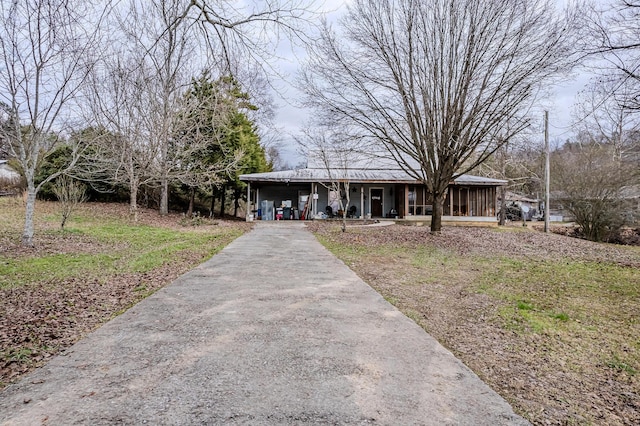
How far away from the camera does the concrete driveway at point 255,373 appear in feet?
7.27

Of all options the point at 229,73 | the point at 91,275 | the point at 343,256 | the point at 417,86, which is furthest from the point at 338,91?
the point at 91,275

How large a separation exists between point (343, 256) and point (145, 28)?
20.6 feet

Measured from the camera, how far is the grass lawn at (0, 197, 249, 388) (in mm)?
3453

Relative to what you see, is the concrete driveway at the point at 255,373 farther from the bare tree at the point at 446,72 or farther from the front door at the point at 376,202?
the front door at the point at 376,202

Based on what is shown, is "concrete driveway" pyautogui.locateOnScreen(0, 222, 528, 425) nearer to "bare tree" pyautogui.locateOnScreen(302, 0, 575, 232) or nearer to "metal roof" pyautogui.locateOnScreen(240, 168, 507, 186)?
"bare tree" pyautogui.locateOnScreen(302, 0, 575, 232)

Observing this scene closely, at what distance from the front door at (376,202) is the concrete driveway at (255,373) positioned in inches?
739

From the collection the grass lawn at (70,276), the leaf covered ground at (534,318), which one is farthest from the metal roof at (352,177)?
the leaf covered ground at (534,318)

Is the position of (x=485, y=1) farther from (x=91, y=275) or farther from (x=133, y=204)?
(x=133, y=204)

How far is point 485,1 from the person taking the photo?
11.3m

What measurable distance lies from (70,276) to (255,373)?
198 inches

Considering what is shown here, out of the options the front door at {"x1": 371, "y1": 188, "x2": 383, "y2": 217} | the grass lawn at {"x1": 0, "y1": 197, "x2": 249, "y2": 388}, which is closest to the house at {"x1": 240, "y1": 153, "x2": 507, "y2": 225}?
the front door at {"x1": 371, "y1": 188, "x2": 383, "y2": 217}

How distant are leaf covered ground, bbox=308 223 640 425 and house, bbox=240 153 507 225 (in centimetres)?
1076

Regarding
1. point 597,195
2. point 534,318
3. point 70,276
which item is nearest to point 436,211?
point 534,318

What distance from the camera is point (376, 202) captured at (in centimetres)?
2339
